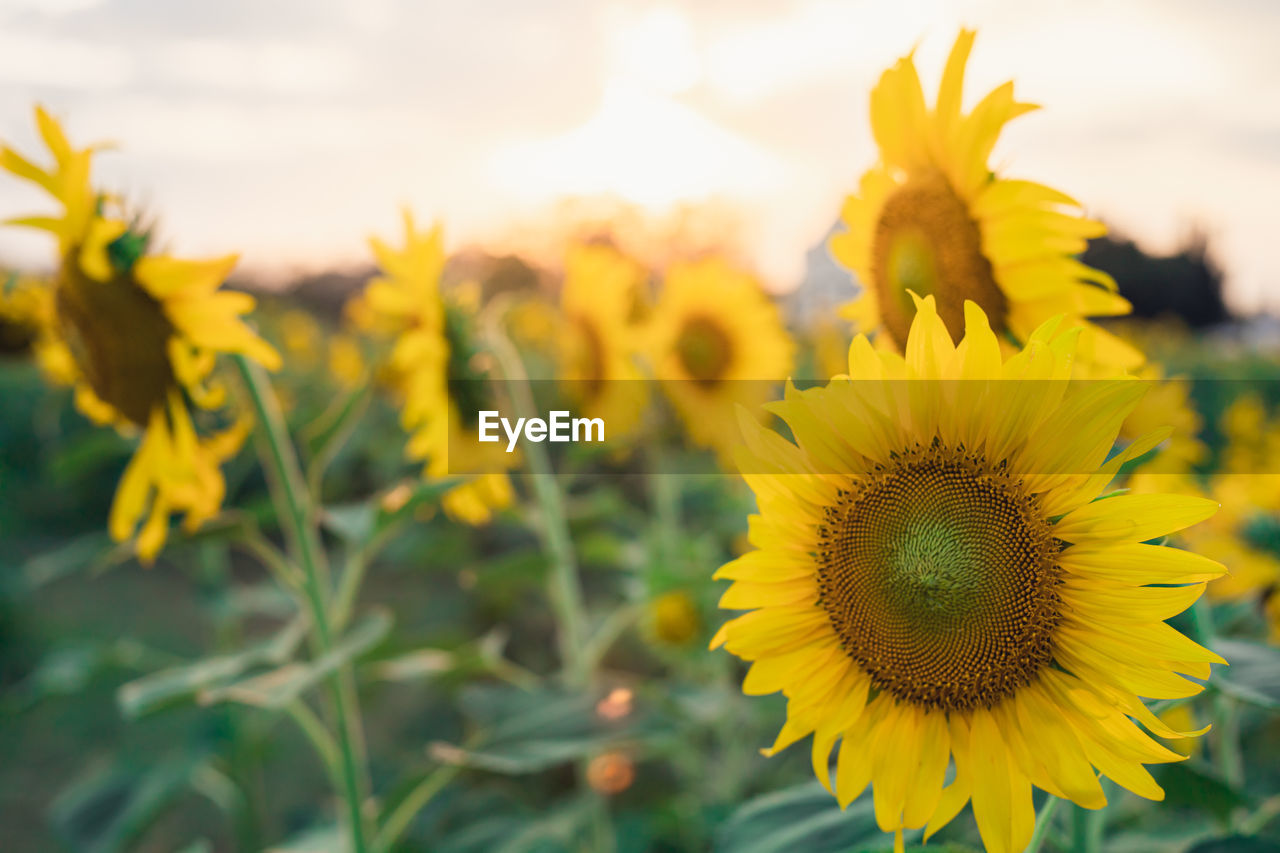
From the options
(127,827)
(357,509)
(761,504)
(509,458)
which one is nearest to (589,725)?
(357,509)

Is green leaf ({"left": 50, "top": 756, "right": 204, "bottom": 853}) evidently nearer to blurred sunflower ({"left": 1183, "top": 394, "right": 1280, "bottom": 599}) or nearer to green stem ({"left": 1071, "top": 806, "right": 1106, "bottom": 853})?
green stem ({"left": 1071, "top": 806, "right": 1106, "bottom": 853})

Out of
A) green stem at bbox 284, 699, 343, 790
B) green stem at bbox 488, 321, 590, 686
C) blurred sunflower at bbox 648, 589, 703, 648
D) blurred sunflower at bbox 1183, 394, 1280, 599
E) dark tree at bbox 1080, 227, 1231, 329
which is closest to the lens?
blurred sunflower at bbox 1183, 394, 1280, 599

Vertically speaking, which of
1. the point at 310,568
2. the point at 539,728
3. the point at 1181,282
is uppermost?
the point at 1181,282

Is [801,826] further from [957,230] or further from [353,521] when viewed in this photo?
[353,521]

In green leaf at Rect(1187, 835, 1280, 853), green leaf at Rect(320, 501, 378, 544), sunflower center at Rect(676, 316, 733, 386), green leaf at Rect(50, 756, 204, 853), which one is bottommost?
green leaf at Rect(50, 756, 204, 853)

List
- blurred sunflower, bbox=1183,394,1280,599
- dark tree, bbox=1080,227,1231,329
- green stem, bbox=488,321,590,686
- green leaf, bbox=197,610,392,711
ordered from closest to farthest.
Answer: green leaf, bbox=197,610,392,711
blurred sunflower, bbox=1183,394,1280,599
green stem, bbox=488,321,590,686
dark tree, bbox=1080,227,1231,329

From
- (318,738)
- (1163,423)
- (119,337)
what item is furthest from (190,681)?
(1163,423)

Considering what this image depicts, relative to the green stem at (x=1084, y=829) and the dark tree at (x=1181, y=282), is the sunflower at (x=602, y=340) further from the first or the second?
the dark tree at (x=1181, y=282)

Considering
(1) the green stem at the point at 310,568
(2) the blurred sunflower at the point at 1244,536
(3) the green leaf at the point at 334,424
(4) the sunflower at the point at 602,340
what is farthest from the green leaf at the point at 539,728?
(4) the sunflower at the point at 602,340

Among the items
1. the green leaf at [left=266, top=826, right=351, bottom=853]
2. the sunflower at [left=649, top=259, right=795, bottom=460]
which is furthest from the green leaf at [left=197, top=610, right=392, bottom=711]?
the sunflower at [left=649, top=259, right=795, bottom=460]
